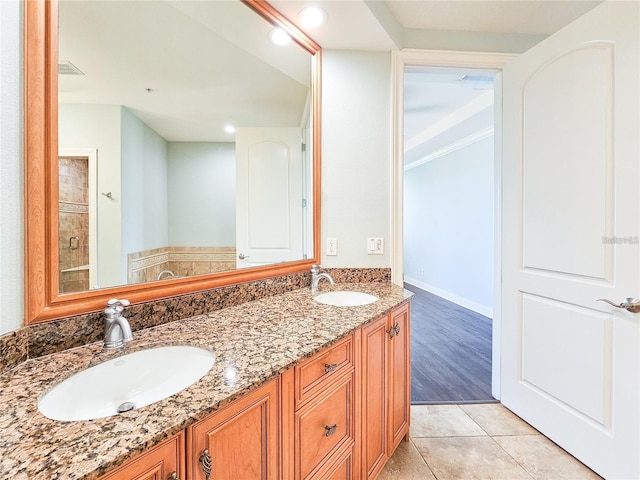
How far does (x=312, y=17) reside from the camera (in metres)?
1.49

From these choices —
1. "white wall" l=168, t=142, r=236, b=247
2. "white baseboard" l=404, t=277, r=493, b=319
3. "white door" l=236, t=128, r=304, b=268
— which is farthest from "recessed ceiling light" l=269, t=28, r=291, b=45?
"white baseboard" l=404, t=277, r=493, b=319

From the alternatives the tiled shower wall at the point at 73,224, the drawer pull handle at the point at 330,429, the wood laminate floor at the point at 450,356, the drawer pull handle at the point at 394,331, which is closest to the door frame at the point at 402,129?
the wood laminate floor at the point at 450,356

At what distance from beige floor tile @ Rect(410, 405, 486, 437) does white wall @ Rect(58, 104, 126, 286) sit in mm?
1781

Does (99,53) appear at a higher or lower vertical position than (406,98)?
lower

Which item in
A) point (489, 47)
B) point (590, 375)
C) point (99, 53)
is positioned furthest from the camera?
point (489, 47)

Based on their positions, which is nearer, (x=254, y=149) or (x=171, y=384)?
(x=171, y=384)

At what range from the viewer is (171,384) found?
2.69 ft

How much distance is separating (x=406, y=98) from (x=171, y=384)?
3484mm

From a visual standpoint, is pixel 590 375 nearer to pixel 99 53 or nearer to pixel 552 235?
pixel 552 235

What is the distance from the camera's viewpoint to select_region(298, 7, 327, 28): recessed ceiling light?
1.46 m

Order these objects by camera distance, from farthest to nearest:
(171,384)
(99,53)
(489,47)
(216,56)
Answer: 1. (489,47)
2. (216,56)
3. (99,53)
4. (171,384)

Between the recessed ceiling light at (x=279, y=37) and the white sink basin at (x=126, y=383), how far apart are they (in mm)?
1579

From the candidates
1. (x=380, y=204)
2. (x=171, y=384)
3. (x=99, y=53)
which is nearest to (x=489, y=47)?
(x=380, y=204)

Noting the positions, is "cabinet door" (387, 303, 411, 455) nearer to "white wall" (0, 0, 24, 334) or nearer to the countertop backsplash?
the countertop backsplash
